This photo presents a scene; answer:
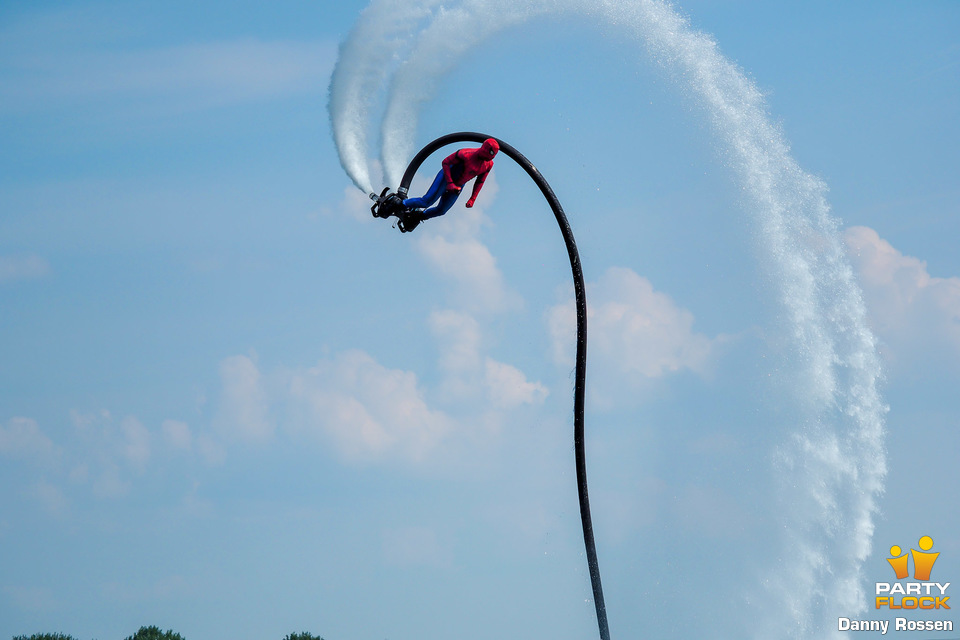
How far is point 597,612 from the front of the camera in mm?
29188

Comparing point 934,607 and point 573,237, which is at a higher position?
point 573,237

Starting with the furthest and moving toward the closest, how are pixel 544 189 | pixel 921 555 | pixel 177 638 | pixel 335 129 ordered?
pixel 177 638
pixel 921 555
pixel 335 129
pixel 544 189

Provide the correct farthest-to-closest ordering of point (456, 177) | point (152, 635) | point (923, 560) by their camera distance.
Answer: point (152, 635) → point (923, 560) → point (456, 177)

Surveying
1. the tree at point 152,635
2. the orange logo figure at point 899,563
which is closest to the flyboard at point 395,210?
the orange logo figure at point 899,563

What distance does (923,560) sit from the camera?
38.7 metres

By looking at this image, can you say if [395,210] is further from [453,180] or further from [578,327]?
[578,327]

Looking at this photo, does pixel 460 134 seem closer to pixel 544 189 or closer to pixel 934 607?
pixel 544 189

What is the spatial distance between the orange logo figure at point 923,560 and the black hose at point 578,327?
54.1ft

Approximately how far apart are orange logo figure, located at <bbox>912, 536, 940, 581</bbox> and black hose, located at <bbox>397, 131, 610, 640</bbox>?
54.1 ft

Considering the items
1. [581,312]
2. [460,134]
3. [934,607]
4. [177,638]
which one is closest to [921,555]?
[934,607]

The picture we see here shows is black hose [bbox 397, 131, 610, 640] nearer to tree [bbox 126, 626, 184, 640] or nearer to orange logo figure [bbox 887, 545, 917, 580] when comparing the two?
orange logo figure [bbox 887, 545, 917, 580]

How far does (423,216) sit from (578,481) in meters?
9.12

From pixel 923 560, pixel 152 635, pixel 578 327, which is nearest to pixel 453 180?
pixel 578 327

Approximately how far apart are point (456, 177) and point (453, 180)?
0.41ft
